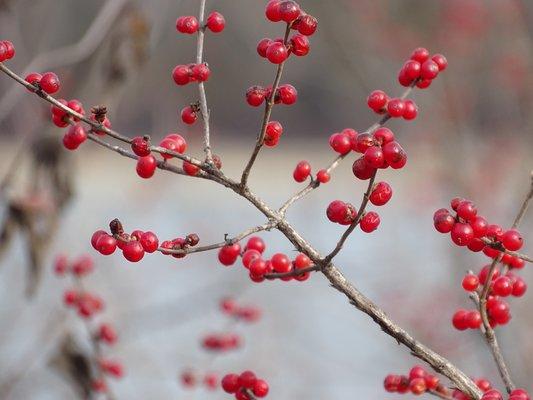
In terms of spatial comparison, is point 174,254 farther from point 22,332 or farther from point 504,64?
point 22,332

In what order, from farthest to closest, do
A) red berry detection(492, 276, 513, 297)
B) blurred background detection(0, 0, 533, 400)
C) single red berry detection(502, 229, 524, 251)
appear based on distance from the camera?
blurred background detection(0, 0, 533, 400) < red berry detection(492, 276, 513, 297) < single red berry detection(502, 229, 524, 251)

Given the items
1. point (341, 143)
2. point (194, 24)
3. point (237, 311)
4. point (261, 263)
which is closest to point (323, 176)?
point (341, 143)

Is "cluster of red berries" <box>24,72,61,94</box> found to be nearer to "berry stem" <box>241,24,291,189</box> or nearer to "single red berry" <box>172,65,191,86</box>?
"single red berry" <box>172,65,191,86</box>

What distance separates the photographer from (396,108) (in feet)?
3.84

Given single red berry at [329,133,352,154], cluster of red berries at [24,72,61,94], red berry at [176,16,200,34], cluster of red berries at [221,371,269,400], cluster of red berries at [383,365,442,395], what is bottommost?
cluster of red berries at [221,371,269,400]

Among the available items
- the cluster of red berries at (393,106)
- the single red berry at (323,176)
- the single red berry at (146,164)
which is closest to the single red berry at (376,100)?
the cluster of red berries at (393,106)

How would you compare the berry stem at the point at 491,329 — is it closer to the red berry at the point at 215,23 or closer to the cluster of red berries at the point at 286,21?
the cluster of red berries at the point at 286,21

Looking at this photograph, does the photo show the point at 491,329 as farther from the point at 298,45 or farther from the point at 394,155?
the point at 298,45

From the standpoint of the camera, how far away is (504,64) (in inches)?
185

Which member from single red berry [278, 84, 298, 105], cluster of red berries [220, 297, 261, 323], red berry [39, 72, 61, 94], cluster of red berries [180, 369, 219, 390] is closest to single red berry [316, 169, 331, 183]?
single red berry [278, 84, 298, 105]

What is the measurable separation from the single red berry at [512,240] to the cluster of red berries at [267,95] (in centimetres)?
31

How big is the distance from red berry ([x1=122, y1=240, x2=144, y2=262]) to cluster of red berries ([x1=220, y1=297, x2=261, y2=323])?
2.68 feet

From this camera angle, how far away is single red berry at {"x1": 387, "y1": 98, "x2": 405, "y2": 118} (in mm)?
1170

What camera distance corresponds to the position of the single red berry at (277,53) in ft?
3.20
